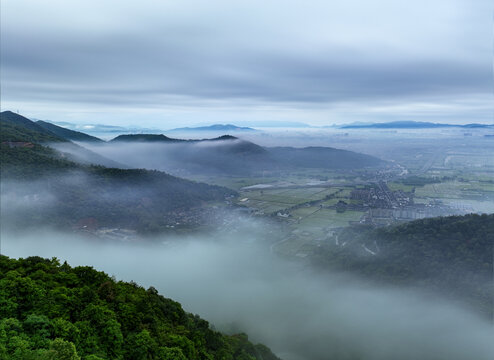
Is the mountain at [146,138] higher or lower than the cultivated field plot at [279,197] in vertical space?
higher

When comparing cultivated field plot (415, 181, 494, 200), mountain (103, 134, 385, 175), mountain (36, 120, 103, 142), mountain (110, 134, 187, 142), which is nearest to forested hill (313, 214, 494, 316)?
cultivated field plot (415, 181, 494, 200)

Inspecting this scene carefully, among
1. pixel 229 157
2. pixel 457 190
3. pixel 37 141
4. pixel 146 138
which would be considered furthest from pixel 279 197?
pixel 146 138

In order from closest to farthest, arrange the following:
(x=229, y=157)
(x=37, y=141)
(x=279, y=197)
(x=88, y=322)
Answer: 1. (x=88, y=322)
2. (x=279, y=197)
3. (x=37, y=141)
4. (x=229, y=157)

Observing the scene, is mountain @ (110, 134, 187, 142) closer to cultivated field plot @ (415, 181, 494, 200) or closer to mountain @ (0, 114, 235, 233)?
mountain @ (0, 114, 235, 233)

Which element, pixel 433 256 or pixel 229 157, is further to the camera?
pixel 229 157

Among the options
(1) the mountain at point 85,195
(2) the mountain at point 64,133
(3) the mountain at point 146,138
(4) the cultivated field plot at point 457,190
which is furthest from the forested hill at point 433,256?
(2) the mountain at point 64,133

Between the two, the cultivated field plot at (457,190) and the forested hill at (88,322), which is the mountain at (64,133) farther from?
the forested hill at (88,322)

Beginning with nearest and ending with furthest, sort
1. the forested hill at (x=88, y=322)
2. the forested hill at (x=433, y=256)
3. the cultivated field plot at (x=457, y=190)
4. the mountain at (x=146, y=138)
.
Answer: the forested hill at (x=88, y=322) < the forested hill at (x=433, y=256) < the cultivated field plot at (x=457, y=190) < the mountain at (x=146, y=138)

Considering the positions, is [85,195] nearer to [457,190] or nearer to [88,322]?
[88,322]
